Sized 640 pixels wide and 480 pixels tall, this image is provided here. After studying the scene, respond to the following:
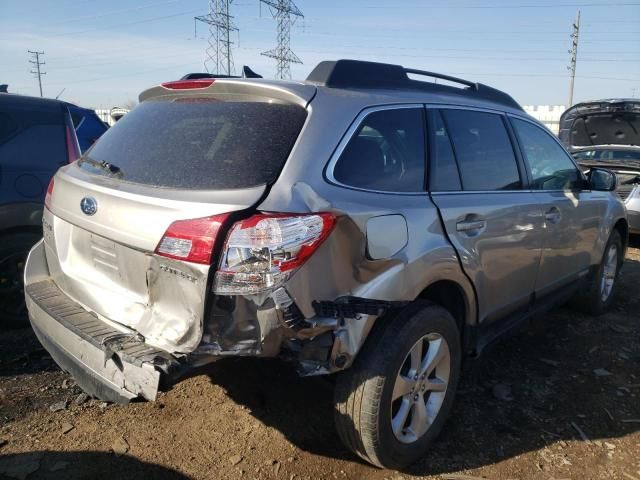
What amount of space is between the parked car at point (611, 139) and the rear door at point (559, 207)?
3662 millimetres

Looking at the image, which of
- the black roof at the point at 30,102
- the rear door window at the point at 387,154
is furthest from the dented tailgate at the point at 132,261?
the black roof at the point at 30,102

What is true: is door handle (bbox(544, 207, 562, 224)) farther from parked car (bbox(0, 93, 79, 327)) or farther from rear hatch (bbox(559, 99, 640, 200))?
rear hatch (bbox(559, 99, 640, 200))

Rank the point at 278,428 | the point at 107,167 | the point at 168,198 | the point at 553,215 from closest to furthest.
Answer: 1. the point at 168,198
2. the point at 107,167
3. the point at 278,428
4. the point at 553,215

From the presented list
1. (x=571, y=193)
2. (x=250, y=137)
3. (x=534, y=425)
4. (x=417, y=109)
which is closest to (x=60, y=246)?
(x=250, y=137)

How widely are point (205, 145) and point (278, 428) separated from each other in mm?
1568

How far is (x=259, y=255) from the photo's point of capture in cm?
189

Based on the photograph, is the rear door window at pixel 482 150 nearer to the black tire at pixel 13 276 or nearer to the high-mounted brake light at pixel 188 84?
the high-mounted brake light at pixel 188 84

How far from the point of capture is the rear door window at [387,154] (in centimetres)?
226

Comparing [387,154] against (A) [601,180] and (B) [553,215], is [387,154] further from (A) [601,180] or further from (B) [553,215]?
(A) [601,180]

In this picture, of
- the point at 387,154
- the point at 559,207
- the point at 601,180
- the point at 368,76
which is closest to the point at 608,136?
the point at 601,180

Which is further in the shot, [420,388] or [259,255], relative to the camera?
[420,388]

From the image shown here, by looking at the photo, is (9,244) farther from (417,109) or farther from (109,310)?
(417,109)

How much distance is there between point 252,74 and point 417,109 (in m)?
0.96

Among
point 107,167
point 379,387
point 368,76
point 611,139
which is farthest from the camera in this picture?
point 611,139
